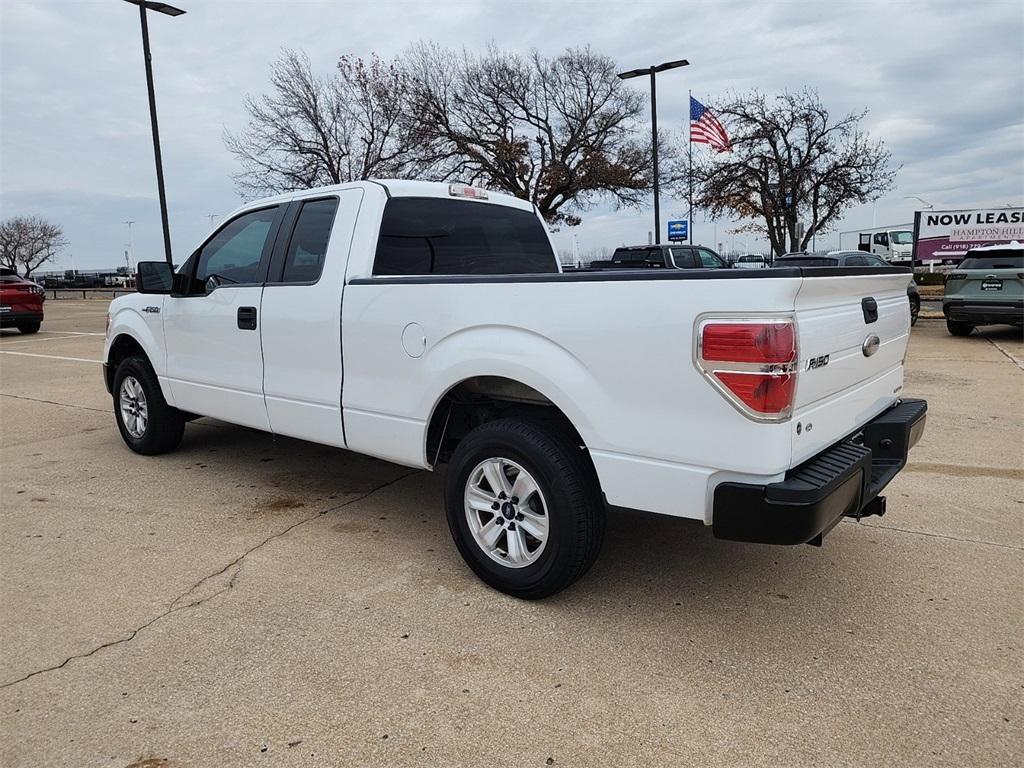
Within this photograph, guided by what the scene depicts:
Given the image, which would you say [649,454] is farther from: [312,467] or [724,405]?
[312,467]

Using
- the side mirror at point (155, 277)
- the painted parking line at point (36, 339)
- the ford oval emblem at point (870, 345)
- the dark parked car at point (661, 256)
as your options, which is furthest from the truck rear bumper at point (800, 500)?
the painted parking line at point (36, 339)

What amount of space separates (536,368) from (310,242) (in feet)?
6.32

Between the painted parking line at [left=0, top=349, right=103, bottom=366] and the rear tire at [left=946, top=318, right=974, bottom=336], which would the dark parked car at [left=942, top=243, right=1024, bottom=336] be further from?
the painted parking line at [left=0, top=349, right=103, bottom=366]

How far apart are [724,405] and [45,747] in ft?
8.28

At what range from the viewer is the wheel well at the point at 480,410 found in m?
3.34

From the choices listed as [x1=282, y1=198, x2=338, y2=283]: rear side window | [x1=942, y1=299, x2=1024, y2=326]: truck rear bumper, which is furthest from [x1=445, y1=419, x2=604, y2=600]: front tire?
[x1=942, y1=299, x2=1024, y2=326]: truck rear bumper

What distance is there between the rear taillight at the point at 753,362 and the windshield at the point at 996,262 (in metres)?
12.2

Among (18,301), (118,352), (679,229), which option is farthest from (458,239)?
(679,229)

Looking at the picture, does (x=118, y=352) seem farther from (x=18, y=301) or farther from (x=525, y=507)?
(x=18, y=301)

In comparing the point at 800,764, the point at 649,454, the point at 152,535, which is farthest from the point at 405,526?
the point at 800,764

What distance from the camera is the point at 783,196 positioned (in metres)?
26.7

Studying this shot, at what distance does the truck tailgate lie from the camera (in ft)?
8.63

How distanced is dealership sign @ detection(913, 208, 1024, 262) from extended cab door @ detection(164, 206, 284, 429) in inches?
1198

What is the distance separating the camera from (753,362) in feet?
8.19
